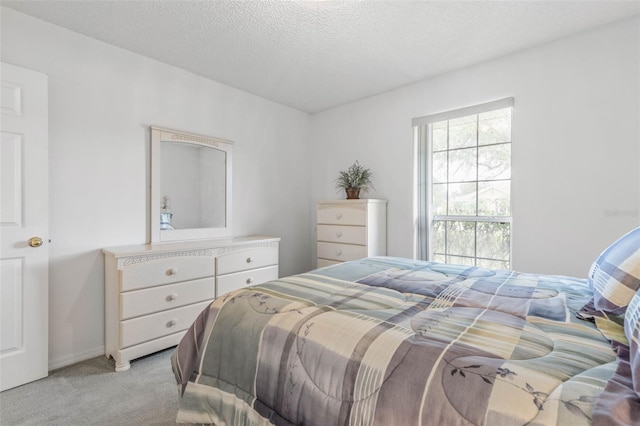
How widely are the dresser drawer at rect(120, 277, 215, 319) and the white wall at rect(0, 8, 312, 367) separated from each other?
475 mm

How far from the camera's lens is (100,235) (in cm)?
244

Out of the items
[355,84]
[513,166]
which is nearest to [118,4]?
[355,84]

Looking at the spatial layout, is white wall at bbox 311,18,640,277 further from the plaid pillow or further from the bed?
the plaid pillow

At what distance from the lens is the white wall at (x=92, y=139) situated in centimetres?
222

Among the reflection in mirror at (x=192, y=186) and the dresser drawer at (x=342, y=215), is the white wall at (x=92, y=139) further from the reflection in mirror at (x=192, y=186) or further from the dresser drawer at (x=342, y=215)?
the dresser drawer at (x=342, y=215)

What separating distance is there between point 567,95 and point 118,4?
3.45 meters

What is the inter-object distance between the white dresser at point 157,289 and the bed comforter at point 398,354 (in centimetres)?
106

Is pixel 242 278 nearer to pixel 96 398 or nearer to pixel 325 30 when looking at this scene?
pixel 96 398

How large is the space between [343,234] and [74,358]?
2595 mm

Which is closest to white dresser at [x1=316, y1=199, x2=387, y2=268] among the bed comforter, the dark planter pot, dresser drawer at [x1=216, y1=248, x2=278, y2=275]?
the dark planter pot

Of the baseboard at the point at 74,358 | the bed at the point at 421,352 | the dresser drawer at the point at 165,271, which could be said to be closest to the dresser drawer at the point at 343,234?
the dresser drawer at the point at 165,271

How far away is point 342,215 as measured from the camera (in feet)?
11.3

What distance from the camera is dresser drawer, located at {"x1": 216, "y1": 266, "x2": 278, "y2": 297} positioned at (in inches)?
109

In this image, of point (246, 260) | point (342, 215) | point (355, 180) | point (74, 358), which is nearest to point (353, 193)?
point (355, 180)
